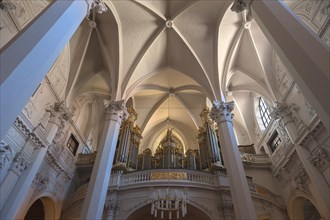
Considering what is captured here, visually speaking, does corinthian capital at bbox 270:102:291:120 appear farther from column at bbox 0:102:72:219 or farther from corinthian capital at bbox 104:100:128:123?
column at bbox 0:102:72:219

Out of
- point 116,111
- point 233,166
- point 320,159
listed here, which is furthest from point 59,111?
point 320,159

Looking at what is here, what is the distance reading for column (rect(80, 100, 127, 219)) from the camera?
6.68m

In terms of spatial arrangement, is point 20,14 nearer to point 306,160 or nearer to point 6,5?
point 6,5

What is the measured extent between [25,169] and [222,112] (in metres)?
8.86

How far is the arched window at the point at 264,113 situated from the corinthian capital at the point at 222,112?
547 cm

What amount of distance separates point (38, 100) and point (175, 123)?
1186 centimetres

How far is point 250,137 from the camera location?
1563 centimetres

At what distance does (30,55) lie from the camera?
3273 millimetres

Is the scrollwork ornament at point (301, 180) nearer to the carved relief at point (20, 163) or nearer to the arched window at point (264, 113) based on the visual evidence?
the arched window at point (264, 113)

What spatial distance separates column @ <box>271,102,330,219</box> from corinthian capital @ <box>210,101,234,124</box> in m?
2.89

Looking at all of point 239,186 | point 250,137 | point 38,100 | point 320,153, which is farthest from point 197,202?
point 38,100

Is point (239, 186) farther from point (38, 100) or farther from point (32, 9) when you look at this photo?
point (32, 9)

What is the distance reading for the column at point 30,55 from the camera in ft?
9.33

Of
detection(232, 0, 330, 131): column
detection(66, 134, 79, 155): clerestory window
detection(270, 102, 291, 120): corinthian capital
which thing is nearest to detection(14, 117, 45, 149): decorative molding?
detection(66, 134, 79, 155): clerestory window
